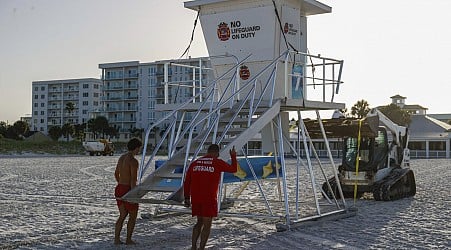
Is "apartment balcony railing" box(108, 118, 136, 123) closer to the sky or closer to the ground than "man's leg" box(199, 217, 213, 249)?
closer to the sky

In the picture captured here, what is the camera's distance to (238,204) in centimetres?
1820

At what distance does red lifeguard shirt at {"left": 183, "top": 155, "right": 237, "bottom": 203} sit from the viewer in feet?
32.6

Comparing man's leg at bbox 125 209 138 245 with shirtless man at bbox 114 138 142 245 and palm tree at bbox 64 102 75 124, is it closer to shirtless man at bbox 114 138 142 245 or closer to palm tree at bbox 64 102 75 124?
shirtless man at bbox 114 138 142 245

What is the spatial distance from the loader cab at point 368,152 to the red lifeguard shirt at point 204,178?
11831mm

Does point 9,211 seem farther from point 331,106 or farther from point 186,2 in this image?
point 331,106

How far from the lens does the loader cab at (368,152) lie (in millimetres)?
20938

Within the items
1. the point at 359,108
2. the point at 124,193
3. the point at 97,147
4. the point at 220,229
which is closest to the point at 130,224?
the point at 124,193

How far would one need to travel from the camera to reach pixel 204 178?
32.6ft

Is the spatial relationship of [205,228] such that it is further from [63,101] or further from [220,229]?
[63,101]

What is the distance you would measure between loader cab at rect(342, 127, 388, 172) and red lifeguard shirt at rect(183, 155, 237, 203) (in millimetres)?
11831

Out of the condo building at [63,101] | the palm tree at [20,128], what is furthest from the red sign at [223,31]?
the condo building at [63,101]

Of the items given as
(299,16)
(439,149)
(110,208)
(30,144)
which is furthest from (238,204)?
(30,144)

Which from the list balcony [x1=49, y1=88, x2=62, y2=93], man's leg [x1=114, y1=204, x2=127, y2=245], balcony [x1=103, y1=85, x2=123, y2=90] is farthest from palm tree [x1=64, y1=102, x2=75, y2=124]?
man's leg [x1=114, y1=204, x2=127, y2=245]

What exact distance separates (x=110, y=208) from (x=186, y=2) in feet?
20.0
